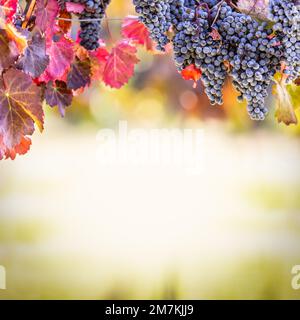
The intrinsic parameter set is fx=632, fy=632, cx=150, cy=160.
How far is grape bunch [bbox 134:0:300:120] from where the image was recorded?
63 cm

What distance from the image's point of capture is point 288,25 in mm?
625

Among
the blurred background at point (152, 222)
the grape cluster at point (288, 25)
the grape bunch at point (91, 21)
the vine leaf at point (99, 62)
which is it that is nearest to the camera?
the grape cluster at point (288, 25)

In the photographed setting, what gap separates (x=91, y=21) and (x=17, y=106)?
0.59 ft

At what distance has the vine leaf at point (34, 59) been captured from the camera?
0.67m

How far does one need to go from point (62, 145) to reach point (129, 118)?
0.50m

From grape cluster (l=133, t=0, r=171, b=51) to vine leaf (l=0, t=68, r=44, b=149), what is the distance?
0.14 metres

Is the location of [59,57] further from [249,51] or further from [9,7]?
[249,51]

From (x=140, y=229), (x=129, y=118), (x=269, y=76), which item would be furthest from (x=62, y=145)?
(x=269, y=76)

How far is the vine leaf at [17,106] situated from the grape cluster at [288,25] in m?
0.26

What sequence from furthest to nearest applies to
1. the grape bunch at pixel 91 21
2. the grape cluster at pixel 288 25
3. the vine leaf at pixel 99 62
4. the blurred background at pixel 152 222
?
the blurred background at pixel 152 222, the vine leaf at pixel 99 62, the grape bunch at pixel 91 21, the grape cluster at pixel 288 25

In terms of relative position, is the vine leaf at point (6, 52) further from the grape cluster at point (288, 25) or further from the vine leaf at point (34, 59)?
the grape cluster at point (288, 25)

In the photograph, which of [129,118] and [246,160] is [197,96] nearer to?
[129,118]

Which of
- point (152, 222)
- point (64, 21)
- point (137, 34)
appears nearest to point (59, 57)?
point (64, 21)

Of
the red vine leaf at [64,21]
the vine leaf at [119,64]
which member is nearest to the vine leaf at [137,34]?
the vine leaf at [119,64]
